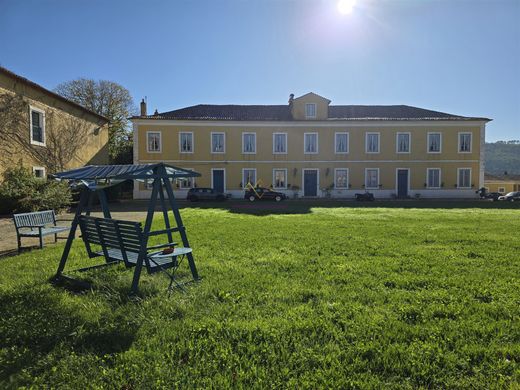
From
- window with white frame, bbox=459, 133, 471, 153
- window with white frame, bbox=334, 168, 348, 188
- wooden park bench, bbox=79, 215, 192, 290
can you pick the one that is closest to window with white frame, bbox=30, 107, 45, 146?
wooden park bench, bbox=79, 215, 192, 290

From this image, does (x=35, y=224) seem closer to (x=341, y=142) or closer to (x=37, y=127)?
(x=37, y=127)

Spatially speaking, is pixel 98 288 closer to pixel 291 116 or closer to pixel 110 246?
pixel 110 246

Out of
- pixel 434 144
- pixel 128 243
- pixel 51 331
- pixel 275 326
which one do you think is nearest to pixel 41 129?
pixel 128 243

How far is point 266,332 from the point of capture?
3.24 metres

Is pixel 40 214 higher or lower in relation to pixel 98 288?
higher

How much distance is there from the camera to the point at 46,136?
20578 millimetres

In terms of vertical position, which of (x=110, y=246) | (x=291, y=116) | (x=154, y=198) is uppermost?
(x=291, y=116)

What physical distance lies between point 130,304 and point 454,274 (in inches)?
189

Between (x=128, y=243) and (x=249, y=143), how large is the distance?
86.7 feet

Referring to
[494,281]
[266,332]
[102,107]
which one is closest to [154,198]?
[266,332]

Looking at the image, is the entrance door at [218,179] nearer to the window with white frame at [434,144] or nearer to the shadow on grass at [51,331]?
the window with white frame at [434,144]

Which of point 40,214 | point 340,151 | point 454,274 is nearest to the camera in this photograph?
point 454,274

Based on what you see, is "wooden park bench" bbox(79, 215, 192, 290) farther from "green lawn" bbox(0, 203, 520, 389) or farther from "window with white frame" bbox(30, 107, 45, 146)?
"window with white frame" bbox(30, 107, 45, 146)

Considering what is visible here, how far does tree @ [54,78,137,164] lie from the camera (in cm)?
3697
